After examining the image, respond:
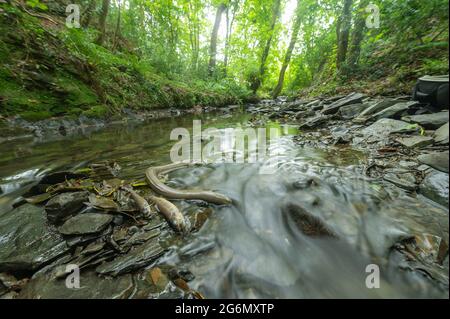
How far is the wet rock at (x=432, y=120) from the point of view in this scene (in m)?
3.46

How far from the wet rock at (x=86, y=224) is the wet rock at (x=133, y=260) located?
461 millimetres

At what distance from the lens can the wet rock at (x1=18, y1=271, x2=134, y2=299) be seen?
1.55 metres

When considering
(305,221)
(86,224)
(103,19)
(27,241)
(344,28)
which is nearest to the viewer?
(27,241)

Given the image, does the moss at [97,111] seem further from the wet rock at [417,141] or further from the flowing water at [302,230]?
the wet rock at [417,141]

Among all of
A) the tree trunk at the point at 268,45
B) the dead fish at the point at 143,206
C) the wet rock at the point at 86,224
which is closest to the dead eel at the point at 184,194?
the dead fish at the point at 143,206

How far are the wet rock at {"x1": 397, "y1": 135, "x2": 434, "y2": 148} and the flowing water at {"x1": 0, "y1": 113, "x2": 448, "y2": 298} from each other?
0.68m

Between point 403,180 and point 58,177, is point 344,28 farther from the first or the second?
point 58,177

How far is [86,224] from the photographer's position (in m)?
2.14

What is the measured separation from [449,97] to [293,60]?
21892 millimetres

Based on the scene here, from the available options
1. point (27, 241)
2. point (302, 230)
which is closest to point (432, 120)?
point (302, 230)

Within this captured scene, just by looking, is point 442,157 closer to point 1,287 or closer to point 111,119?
point 1,287

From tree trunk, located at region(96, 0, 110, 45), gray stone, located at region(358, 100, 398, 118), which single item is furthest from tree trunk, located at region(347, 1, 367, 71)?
tree trunk, located at region(96, 0, 110, 45)

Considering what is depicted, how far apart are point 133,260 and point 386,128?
514 cm

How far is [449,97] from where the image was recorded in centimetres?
320
